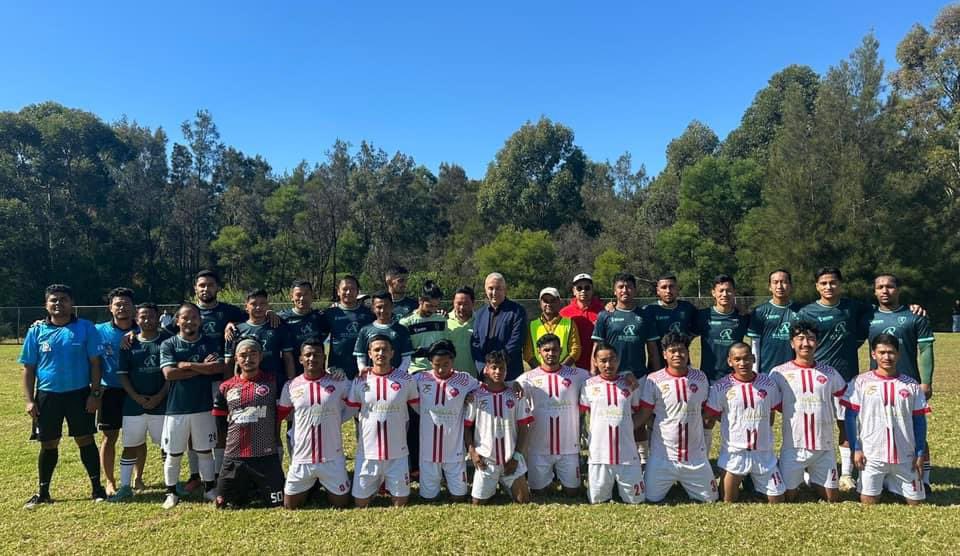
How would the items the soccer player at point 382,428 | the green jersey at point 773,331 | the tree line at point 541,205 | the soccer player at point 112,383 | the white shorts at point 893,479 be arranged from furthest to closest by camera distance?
the tree line at point 541,205
the soccer player at point 112,383
the green jersey at point 773,331
the soccer player at point 382,428
the white shorts at point 893,479

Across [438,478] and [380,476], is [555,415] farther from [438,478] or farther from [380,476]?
[380,476]

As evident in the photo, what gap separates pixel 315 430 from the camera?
208 inches

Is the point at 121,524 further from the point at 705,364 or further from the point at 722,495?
the point at 705,364

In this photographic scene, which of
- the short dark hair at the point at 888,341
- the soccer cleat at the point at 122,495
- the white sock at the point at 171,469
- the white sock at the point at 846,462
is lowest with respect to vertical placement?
the soccer cleat at the point at 122,495

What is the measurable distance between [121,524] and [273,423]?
1401mm

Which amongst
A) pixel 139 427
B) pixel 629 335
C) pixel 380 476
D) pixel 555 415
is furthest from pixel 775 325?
pixel 139 427

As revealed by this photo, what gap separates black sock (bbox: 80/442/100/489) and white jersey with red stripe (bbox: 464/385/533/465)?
11.7 ft

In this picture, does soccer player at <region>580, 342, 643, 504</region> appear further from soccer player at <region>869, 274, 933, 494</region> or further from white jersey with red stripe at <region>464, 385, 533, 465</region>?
soccer player at <region>869, 274, 933, 494</region>

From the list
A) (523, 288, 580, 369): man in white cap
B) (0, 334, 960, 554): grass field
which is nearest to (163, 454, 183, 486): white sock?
(0, 334, 960, 554): grass field

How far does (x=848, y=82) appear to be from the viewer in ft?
115

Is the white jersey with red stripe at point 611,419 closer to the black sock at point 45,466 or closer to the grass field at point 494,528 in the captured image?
the grass field at point 494,528

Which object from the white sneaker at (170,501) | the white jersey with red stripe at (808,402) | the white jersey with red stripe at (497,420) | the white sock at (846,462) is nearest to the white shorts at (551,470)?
the white jersey with red stripe at (497,420)

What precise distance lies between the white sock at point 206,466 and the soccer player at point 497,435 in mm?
2436

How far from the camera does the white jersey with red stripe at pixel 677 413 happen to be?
5.20m
